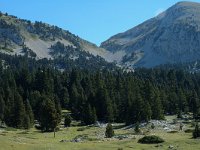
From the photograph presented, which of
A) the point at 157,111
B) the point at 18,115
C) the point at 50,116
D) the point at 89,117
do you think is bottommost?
the point at 89,117

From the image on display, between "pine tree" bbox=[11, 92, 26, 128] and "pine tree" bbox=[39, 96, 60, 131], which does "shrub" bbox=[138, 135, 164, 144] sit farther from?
"pine tree" bbox=[11, 92, 26, 128]

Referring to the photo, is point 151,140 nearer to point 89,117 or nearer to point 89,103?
point 89,117

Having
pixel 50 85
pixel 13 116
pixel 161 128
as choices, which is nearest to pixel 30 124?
pixel 13 116

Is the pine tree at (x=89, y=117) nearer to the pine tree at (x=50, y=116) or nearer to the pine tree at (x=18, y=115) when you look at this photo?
the pine tree at (x=18, y=115)

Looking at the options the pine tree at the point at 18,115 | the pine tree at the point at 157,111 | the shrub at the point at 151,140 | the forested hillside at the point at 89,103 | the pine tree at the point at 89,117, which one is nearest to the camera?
the shrub at the point at 151,140

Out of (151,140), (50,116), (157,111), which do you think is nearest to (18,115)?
Answer: (50,116)

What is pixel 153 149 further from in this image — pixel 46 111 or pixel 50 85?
pixel 50 85

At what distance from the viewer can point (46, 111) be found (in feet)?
354

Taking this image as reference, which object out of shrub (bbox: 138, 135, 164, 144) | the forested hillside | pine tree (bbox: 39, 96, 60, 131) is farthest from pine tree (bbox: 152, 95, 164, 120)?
shrub (bbox: 138, 135, 164, 144)

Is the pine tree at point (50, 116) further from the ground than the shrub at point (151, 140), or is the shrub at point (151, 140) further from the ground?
the pine tree at point (50, 116)

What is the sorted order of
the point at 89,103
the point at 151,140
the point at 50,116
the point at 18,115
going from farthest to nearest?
the point at 89,103, the point at 18,115, the point at 50,116, the point at 151,140

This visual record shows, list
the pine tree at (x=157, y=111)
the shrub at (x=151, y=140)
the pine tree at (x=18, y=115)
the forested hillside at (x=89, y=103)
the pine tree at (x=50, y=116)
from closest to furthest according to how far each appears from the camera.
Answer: the shrub at (x=151, y=140) < the pine tree at (x=50, y=116) < the pine tree at (x=18, y=115) < the forested hillside at (x=89, y=103) < the pine tree at (x=157, y=111)

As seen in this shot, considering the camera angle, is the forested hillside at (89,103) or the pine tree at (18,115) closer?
the pine tree at (18,115)

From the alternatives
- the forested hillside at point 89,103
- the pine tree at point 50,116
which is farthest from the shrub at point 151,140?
the forested hillside at point 89,103
